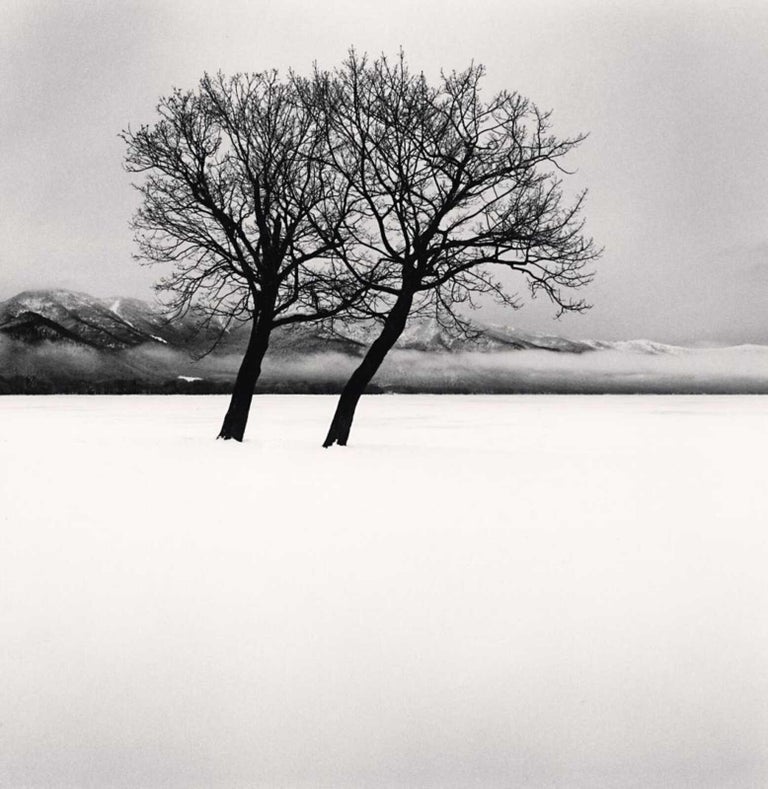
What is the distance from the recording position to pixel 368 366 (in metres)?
24.3

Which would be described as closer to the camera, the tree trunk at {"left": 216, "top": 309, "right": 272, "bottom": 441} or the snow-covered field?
the snow-covered field

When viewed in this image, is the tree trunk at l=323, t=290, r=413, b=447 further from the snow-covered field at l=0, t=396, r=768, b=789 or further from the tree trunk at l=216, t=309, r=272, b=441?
the snow-covered field at l=0, t=396, r=768, b=789

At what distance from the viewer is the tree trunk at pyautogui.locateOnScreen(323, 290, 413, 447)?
79.7ft

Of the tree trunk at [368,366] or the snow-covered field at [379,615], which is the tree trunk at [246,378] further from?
the snow-covered field at [379,615]

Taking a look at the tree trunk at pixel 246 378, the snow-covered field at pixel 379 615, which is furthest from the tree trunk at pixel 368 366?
the snow-covered field at pixel 379 615

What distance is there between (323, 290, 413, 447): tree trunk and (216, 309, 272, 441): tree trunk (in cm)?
355

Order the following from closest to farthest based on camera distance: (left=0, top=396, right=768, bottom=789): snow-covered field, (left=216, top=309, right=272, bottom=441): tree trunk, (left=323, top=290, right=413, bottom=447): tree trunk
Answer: (left=0, top=396, right=768, bottom=789): snow-covered field
(left=323, top=290, right=413, bottom=447): tree trunk
(left=216, top=309, right=272, bottom=441): tree trunk

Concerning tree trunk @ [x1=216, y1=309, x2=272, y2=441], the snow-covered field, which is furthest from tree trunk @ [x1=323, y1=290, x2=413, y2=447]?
the snow-covered field

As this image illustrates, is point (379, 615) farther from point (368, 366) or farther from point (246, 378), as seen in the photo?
point (246, 378)

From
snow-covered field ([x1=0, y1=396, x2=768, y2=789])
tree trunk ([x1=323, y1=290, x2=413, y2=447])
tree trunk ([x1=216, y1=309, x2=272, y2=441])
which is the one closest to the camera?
snow-covered field ([x1=0, y1=396, x2=768, y2=789])

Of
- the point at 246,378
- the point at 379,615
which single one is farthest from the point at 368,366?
the point at 379,615

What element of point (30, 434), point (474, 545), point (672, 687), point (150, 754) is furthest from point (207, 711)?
point (30, 434)

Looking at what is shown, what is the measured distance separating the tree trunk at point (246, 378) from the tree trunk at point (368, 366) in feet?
11.6

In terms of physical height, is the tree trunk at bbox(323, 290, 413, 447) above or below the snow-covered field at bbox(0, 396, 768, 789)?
above
